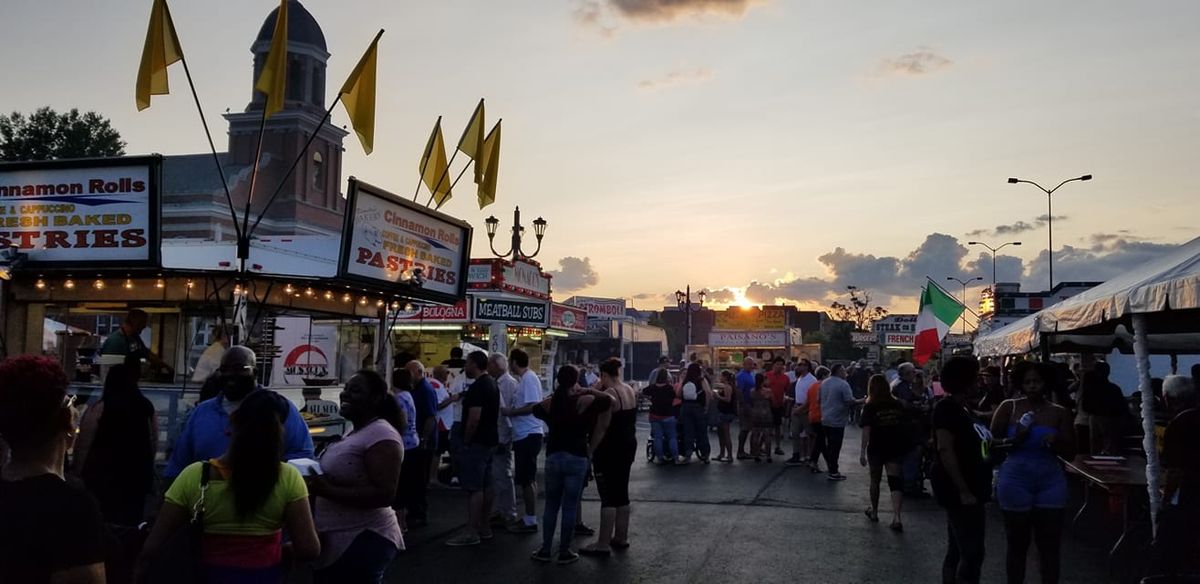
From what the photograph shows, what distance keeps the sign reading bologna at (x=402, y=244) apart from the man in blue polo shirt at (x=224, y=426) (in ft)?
16.9

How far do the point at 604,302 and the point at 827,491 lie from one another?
92.6 ft

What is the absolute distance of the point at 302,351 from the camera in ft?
46.3

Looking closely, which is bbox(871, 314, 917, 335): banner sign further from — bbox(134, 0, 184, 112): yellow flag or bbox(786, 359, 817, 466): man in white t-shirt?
bbox(134, 0, 184, 112): yellow flag

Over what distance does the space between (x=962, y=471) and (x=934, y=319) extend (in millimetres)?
12618

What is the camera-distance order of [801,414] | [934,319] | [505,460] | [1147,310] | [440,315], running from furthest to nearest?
[440,315] → [934,319] → [801,414] → [505,460] → [1147,310]

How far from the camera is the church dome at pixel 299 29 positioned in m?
58.2

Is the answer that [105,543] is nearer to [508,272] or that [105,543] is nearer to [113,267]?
[113,267]

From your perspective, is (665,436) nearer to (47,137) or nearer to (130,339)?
(130,339)

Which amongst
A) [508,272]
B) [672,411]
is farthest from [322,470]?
[508,272]

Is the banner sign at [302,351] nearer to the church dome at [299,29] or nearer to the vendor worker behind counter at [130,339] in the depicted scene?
the vendor worker behind counter at [130,339]

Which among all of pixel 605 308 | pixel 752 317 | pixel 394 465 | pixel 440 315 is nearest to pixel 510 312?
pixel 440 315

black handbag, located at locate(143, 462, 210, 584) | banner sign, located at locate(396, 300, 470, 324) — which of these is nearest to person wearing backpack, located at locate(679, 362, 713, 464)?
banner sign, located at locate(396, 300, 470, 324)

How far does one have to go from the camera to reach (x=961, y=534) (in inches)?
233

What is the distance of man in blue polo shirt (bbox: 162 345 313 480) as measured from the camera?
5.03 metres
